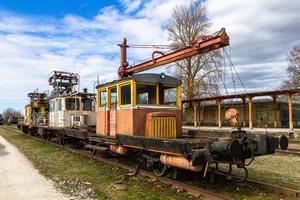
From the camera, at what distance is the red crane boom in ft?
35.8

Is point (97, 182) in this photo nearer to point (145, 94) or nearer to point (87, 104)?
point (145, 94)

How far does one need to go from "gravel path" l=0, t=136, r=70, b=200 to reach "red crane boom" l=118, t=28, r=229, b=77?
6.46 meters

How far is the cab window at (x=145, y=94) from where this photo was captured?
986 cm

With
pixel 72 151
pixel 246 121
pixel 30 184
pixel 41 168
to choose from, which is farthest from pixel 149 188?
pixel 246 121

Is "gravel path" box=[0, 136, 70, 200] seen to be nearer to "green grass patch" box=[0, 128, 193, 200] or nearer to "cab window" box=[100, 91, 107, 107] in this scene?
"green grass patch" box=[0, 128, 193, 200]

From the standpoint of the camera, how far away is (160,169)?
9.23 m

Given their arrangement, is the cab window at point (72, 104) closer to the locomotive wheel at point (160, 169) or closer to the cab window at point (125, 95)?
the cab window at point (125, 95)

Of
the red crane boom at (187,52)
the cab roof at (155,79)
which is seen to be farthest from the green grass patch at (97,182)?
the red crane boom at (187,52)

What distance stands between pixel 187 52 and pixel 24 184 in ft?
23.4

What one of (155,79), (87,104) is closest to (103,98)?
(155,79)

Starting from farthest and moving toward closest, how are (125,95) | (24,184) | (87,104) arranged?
(87,104) → (125,95) → (24,184)

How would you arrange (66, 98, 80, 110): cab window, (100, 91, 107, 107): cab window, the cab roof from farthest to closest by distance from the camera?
(66, 98, 80, 110): cab window < (100, 91, 107, 107): cab window < the cab roof

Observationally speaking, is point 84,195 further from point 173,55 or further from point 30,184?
point 173,55

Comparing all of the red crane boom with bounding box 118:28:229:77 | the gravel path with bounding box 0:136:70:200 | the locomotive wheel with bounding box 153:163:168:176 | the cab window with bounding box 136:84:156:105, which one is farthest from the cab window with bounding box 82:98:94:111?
the locomotive wheel with bounding box 153:163:168:176
